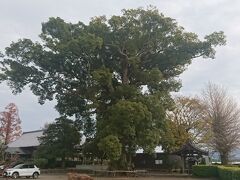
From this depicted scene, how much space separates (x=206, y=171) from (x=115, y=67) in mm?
16911

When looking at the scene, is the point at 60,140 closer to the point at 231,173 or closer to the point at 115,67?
the point at 115,67

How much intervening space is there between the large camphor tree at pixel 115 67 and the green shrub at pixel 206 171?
532 centimetres

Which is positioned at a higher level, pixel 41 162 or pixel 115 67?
pixel 115 67

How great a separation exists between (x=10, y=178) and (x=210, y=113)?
3116 cm

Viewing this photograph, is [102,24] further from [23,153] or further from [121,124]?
[23,153]

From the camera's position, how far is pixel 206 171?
41844mm

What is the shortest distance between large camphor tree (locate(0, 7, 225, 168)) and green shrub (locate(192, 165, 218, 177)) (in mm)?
5317

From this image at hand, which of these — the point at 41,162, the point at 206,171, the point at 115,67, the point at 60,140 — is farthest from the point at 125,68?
the point at 41,162

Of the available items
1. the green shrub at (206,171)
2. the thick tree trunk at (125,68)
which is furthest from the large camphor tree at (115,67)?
the green shrub at (206,171)

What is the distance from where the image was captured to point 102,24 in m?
46.9

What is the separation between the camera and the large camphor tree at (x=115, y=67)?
43.3 meters

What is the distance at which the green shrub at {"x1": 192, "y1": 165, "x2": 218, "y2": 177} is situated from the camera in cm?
4106

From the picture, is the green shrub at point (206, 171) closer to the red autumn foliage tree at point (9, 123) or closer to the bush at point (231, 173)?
the bush at point (231, 173)

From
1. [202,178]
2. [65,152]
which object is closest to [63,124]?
[65,152]
